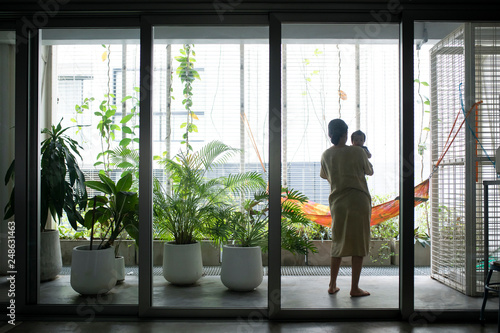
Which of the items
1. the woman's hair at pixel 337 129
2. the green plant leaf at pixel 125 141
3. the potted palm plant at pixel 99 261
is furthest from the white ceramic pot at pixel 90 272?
the woman's hair at pixel 337 129

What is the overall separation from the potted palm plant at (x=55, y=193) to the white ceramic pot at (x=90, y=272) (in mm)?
574

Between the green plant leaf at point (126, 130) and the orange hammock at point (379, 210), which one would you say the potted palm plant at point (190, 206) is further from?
the green plant leaf at point (126, 130)

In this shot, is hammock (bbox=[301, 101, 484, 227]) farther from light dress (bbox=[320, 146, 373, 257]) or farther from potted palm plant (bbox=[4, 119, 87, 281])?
potted palm plant (bbox=[4, 119, 87, 281])

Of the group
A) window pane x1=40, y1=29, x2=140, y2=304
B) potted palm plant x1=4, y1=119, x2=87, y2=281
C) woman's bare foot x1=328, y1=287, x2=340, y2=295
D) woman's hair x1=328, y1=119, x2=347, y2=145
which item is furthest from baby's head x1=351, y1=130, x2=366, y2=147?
potted palm plant x1=4, y1=119, x2=87, y2=281

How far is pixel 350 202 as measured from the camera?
10.3 feet

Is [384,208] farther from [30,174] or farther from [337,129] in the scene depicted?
[30,174]

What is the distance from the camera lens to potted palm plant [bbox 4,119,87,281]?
139 inches

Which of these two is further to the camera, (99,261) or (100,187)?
(100,187)

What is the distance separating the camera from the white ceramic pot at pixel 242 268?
10.8 ft

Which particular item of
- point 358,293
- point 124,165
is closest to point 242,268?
point 358,293

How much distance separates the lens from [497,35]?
Result: 3.18 metres

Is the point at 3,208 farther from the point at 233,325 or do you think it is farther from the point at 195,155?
the point at 233,325

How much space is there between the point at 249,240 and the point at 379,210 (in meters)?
1.15

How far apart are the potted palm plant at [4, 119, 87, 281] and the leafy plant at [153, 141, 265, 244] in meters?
0.69
